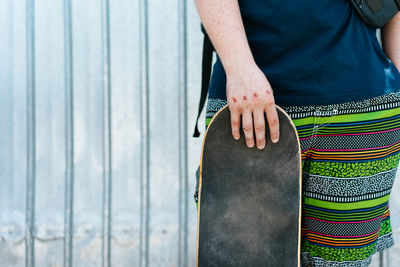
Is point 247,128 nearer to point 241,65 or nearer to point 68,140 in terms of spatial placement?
point 241,65

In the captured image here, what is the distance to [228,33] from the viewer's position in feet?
2.81

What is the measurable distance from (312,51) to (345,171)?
34 centimetres

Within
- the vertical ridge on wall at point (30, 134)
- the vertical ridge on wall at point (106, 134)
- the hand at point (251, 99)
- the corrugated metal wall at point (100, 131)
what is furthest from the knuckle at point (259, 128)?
the vertical ridge on wall at point (30, 134)

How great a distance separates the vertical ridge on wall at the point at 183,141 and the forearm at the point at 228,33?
3.67 ft

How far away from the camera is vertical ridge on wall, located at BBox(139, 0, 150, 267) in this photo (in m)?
1.98

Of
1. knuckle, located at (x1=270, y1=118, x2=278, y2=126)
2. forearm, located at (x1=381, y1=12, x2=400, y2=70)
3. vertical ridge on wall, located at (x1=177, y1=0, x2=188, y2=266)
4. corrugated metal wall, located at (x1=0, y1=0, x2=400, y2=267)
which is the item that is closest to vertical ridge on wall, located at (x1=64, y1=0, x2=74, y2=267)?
corrugated metal wall, located at (x1=0, y1=0, x2=400, y2=267)

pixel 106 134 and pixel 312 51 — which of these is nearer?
pixel 312 51

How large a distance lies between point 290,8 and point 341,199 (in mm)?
531

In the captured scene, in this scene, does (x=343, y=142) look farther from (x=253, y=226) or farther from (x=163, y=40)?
(x=163, y=40)

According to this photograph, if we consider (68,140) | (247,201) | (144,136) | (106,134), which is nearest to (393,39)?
(247,201)

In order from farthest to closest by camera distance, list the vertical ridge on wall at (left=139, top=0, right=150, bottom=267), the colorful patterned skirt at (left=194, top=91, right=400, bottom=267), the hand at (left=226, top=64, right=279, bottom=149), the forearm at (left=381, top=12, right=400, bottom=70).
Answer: the vertical ridge on wall at (left=139, top=0, right=150, bottom=267), the forearm at (left=381, top=12, right=400, bottom=70), the colorful patterned skirt at (left=194, top=91, right=400, bottom=267), the hand at (left=226, top=64, right=279, bottom=149)

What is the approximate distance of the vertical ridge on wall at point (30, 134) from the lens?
2.02 metres

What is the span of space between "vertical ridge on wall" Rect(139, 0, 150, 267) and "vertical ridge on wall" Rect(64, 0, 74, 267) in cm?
40

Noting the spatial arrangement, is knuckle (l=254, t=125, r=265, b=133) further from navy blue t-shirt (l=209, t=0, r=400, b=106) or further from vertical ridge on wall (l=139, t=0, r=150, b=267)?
vertical ridge on wall (l=139, t=0, r=150, b=267)
